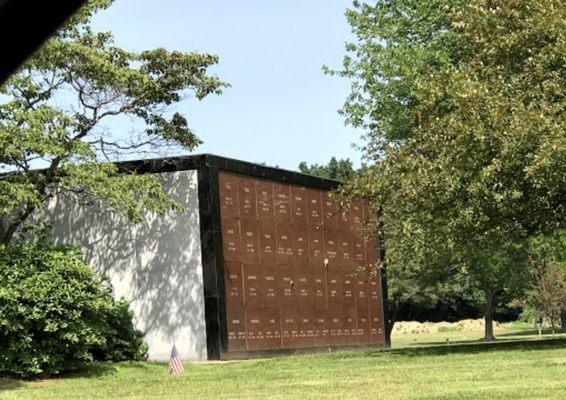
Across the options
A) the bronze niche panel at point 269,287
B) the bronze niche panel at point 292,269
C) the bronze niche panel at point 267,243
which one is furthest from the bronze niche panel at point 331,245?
the bronze niche panel at point 269,287

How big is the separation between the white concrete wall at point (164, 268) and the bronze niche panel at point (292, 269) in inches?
34.1

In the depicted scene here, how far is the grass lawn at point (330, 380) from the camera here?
38.8ft

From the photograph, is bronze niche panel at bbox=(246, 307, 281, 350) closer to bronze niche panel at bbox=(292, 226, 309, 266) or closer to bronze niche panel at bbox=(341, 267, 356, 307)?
bronze niche panel at bbox=(292, 226, 309, 266)

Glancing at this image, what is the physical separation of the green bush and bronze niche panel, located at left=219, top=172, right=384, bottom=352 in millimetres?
5818

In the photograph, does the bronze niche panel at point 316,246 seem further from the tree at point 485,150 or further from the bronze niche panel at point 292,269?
the tree at point 485,150

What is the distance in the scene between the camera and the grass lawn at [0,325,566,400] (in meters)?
11.8

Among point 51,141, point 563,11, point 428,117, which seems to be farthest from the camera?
point 428,117

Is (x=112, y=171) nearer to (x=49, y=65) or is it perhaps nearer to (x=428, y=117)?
(x=49, y=65)

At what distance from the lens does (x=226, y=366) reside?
20766 millimetres

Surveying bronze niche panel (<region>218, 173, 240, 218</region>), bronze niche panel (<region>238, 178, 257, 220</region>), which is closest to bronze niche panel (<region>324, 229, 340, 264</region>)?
bronze niche panel (<region>238, 178, 257, 220</region>)

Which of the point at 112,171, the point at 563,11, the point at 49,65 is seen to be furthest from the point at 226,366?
the point at 563,11

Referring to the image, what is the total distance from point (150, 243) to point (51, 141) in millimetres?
6443

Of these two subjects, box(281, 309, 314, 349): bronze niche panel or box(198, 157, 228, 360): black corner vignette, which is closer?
box(198, 157, 228, 360): black corner vignette

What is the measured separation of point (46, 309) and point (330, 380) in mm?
6497
